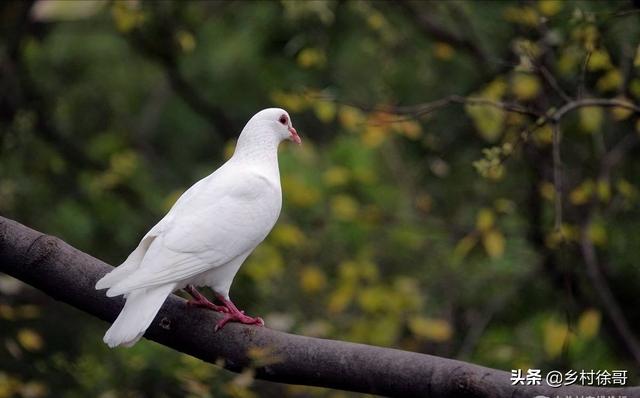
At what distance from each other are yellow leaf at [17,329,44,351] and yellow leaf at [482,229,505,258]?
2876mm

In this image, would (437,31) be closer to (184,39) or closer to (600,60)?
(184,39)

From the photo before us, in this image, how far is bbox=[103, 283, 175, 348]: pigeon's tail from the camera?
361 centimetres

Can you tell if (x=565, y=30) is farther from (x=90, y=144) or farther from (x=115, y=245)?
(x=90, y=144)

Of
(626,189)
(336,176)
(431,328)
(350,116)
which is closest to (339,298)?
(431,328)

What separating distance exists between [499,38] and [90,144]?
147 inches

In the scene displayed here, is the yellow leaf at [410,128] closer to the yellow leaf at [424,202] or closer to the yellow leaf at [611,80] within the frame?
the yellow leaf at [424,202]

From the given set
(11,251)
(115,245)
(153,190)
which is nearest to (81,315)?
(115,245)

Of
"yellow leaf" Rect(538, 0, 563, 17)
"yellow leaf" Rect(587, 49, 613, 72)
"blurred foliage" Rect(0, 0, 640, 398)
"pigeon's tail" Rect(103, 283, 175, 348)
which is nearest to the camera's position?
"pigeon's tail" Rect(103, 283, 175, 348)

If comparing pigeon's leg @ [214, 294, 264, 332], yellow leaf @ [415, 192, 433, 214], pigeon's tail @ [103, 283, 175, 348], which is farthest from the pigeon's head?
yellow leaf @ [415, 192, 433, 214]

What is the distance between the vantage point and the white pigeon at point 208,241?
3.72 meters

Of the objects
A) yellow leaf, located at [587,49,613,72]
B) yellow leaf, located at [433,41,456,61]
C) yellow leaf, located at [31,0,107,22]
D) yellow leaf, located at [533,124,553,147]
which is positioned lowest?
yellow leaf, located at [587,49,613,72]

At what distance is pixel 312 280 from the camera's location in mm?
7855

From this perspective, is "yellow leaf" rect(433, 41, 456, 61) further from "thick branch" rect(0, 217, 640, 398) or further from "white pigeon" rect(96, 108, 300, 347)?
"thick branch" rect(0, 217, 640, 398)

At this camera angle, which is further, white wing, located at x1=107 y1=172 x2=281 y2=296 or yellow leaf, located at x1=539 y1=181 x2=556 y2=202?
yellow leaf, located at x1=539 y1=181 x2=556 y2=202
